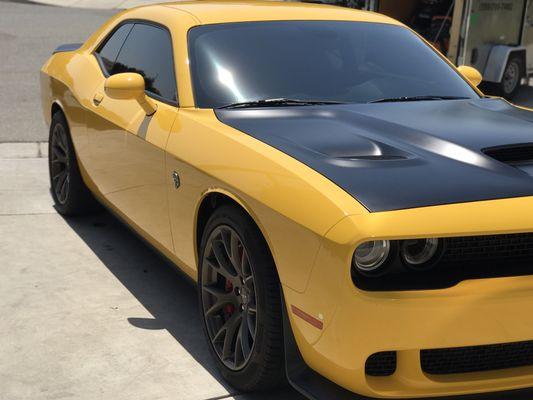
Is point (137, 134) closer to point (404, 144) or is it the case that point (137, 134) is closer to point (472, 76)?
point (404, 144)

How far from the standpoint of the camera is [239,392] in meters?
3.58

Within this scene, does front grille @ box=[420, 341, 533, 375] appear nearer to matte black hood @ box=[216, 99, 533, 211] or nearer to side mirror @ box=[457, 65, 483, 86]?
matte black hood @ box=[216, 99, 533, 211]

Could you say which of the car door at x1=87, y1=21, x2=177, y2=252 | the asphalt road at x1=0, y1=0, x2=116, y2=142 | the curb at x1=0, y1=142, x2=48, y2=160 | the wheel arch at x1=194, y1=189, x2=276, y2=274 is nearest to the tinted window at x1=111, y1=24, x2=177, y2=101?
the car door at x1=87, y1=21, x2=177, y2=252

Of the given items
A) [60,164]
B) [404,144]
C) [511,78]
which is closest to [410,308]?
[404,144]

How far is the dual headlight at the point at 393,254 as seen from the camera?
9.41ft

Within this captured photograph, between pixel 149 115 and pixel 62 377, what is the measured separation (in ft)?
4.60

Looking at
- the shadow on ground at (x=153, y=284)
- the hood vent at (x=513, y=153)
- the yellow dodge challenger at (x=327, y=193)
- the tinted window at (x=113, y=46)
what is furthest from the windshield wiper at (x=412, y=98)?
the tinted window at (x=113, y=46)

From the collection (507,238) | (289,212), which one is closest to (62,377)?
(289,212)

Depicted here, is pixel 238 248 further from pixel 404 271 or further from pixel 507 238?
pixel 507 238

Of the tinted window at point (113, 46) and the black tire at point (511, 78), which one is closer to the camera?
the tinted window at point (113, 46)

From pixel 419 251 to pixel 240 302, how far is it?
93cm

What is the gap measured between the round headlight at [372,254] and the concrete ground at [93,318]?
93cm

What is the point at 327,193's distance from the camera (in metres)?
2.92

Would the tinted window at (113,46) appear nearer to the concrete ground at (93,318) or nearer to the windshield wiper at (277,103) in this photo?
the concrete ground at (93,318)
